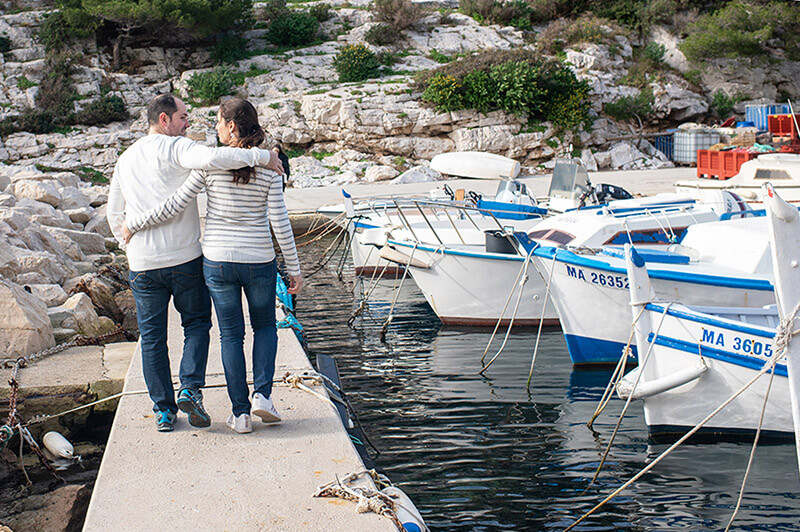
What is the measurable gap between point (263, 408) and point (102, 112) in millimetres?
31584

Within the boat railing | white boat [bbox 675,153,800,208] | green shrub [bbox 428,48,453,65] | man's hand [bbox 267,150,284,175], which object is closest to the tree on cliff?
green shrub [bbox 428,48,453,65]

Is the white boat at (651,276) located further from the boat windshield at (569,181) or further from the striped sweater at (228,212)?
the boat windshield at (569,181)

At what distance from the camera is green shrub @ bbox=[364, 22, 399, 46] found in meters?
37.8

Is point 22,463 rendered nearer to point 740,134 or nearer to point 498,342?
point 498,342

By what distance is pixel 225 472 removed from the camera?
4.16m

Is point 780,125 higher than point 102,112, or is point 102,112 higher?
point 102,112

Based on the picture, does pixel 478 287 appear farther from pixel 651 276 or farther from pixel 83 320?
pixel 83 320

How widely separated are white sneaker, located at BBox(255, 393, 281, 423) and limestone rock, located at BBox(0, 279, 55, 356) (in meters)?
3.34

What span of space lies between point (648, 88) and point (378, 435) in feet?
110

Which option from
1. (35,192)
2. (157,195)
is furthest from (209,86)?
(157,195)

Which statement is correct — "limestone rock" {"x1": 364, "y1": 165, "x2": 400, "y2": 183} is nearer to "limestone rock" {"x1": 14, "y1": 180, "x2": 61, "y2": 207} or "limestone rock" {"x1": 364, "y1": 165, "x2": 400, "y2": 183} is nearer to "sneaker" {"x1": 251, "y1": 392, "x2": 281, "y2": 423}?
"limestone rock" {"x1": 14, "y1": 180, "x2": 61, "y2": 207}

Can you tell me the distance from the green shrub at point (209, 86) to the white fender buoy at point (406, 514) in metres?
32.0

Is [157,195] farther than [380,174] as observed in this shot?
No

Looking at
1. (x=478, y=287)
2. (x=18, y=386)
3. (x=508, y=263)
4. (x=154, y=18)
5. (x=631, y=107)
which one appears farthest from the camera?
(x=631, y=107)
